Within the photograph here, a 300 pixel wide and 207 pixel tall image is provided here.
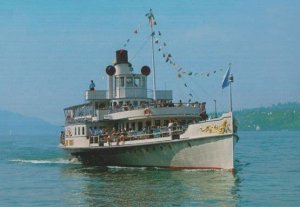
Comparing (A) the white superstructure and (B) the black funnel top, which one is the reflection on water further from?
(B) the black funnel top

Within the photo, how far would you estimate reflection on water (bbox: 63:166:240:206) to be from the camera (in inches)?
1154

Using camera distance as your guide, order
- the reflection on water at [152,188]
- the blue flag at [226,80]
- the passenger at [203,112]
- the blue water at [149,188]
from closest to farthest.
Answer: the reflection on water at [152,188], the blue water at [149,188], the blue flag at [226,80], the passenger at [203,112]

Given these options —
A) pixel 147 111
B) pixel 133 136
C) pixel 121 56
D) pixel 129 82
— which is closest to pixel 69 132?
pixel 129 82

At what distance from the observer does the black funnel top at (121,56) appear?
52.6m

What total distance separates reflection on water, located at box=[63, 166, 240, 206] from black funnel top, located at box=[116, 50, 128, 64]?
11188 mm

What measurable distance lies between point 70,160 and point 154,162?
17299 millimetres

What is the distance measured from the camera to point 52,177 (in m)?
43.5

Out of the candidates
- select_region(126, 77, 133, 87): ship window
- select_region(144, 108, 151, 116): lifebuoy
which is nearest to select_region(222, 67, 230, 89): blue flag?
select_region(144, 108, 151, 116): lifebuoy

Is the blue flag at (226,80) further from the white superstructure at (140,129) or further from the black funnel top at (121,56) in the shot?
the black funnel top at (121,56)

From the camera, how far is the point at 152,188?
33.9 meters

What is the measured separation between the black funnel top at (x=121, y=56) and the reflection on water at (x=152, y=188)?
11.2m

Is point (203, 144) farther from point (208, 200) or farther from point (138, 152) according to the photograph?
point (208, 200)

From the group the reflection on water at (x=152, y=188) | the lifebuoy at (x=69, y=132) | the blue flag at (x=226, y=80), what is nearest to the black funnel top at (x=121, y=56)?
the lifebuoy at (x=69, y=132)

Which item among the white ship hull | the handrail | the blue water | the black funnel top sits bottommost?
the blue water
